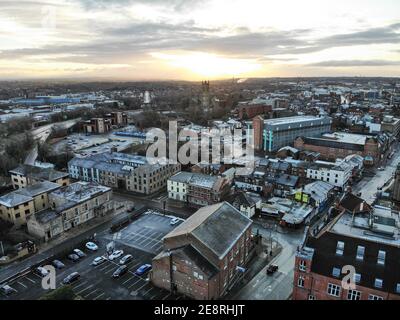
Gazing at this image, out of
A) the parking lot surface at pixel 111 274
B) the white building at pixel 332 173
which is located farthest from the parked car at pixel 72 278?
the white building at pixel 332 173

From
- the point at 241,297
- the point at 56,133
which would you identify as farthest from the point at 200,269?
the point at 56,133

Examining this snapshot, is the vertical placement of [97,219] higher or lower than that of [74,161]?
lower

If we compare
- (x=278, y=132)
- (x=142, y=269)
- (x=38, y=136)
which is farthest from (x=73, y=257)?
(x=38, y=136)

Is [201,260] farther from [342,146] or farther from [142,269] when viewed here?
[342,146]

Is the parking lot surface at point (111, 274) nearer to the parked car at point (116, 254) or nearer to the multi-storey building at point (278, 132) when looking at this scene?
the parked car at point (116, 254)
